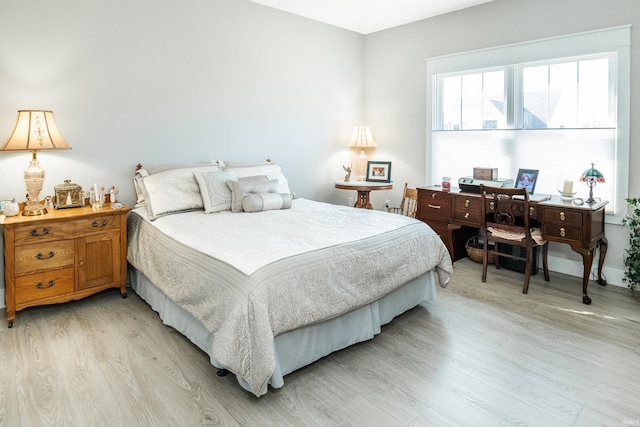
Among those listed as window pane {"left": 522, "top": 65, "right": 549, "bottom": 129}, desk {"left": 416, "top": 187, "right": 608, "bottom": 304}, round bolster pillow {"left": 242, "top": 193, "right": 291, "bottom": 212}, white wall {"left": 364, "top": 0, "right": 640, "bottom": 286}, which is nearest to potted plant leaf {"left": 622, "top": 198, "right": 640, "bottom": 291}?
white wall {"left": 364, "top": 0, "right": 640, "bottom": 286}

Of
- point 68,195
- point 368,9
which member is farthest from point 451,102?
point 68,195

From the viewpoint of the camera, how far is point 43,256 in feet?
9.70

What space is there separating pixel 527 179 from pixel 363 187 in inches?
66.7

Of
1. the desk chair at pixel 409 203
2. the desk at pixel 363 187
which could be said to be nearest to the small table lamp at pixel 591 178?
the desk chair at pixel 409 203

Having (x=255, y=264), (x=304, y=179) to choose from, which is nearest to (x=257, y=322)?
(x=255, y=264)

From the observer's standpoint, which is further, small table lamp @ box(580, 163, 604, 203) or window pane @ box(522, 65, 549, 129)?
window pane @ box(522, 65, 549, 129)

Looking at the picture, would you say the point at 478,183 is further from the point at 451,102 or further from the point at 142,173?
the point at 142,173

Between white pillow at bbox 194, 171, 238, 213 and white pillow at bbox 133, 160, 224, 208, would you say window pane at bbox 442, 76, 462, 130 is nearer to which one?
white pillow at bbox 194, 171, 238, 213

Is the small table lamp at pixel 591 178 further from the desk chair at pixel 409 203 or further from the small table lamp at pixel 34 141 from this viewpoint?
the small table lamp at pixel 34 141

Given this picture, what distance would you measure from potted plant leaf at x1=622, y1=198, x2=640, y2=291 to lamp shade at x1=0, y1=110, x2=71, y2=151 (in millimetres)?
4557

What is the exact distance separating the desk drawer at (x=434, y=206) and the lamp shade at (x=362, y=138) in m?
1.10

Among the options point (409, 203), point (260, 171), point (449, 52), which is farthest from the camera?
point (409, 203)

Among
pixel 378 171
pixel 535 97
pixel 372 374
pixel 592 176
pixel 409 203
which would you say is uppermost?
pixel 535 97

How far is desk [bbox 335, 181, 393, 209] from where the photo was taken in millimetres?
4828
